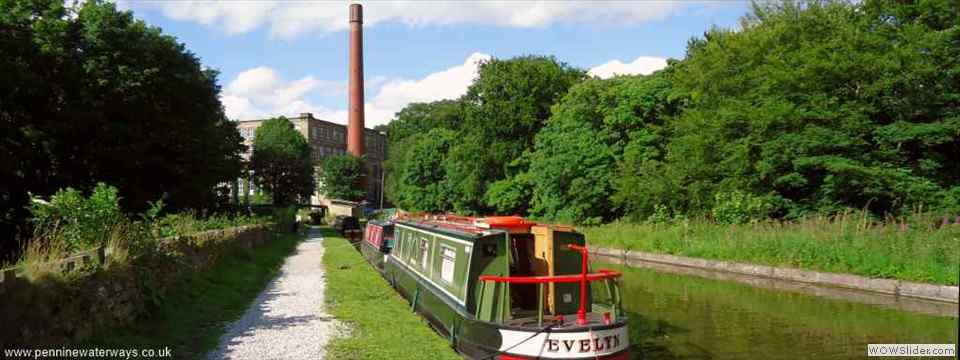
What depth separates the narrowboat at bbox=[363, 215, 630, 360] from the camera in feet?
27.1

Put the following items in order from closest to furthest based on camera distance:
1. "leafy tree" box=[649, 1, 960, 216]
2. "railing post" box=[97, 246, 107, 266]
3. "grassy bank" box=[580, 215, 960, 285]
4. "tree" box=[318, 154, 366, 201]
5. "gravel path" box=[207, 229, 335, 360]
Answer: "gravel path" box=[207, 229, 335, 360] < "railing post" box=[97, 246, 107, 266] < "grassy bank" box=[580, 215, 960, 285] < "leafy tree" box=[649, 1, 960, 216] < "tree" box=[318, 154, 366, 201]

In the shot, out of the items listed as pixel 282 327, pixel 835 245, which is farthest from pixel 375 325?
pixel 835 245

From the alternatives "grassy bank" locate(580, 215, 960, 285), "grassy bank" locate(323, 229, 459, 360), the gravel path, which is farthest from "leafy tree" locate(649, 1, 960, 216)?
the gravel path

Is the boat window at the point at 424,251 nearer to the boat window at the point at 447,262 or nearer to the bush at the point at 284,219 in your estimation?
the boat window at the point at 447,262

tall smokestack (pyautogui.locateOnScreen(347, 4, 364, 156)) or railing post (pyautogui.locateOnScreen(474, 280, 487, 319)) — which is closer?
railing post (pyautogui.locateOnScreen(474, 280, 487, 319))

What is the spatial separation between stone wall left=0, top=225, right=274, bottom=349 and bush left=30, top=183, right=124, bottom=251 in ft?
2.32

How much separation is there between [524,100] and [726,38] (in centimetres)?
1728

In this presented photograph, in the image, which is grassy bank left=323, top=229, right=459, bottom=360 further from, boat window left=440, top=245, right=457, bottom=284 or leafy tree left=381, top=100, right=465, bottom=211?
leafy tree left=381, top=100, right=465, bottom=211

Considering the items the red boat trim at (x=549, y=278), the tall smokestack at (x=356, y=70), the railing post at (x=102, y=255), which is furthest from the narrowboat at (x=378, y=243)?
the tall smokestack at (x=356, y=70)

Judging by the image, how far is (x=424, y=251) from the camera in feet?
45.6

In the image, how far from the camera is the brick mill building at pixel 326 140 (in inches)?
3649

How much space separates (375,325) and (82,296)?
4.29 metres

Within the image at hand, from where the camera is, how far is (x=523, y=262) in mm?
10414

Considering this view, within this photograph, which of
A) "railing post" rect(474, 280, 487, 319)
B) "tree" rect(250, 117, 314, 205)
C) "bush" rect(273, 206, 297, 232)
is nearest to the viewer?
"railing post" rect(474, 280, 487, 319)
